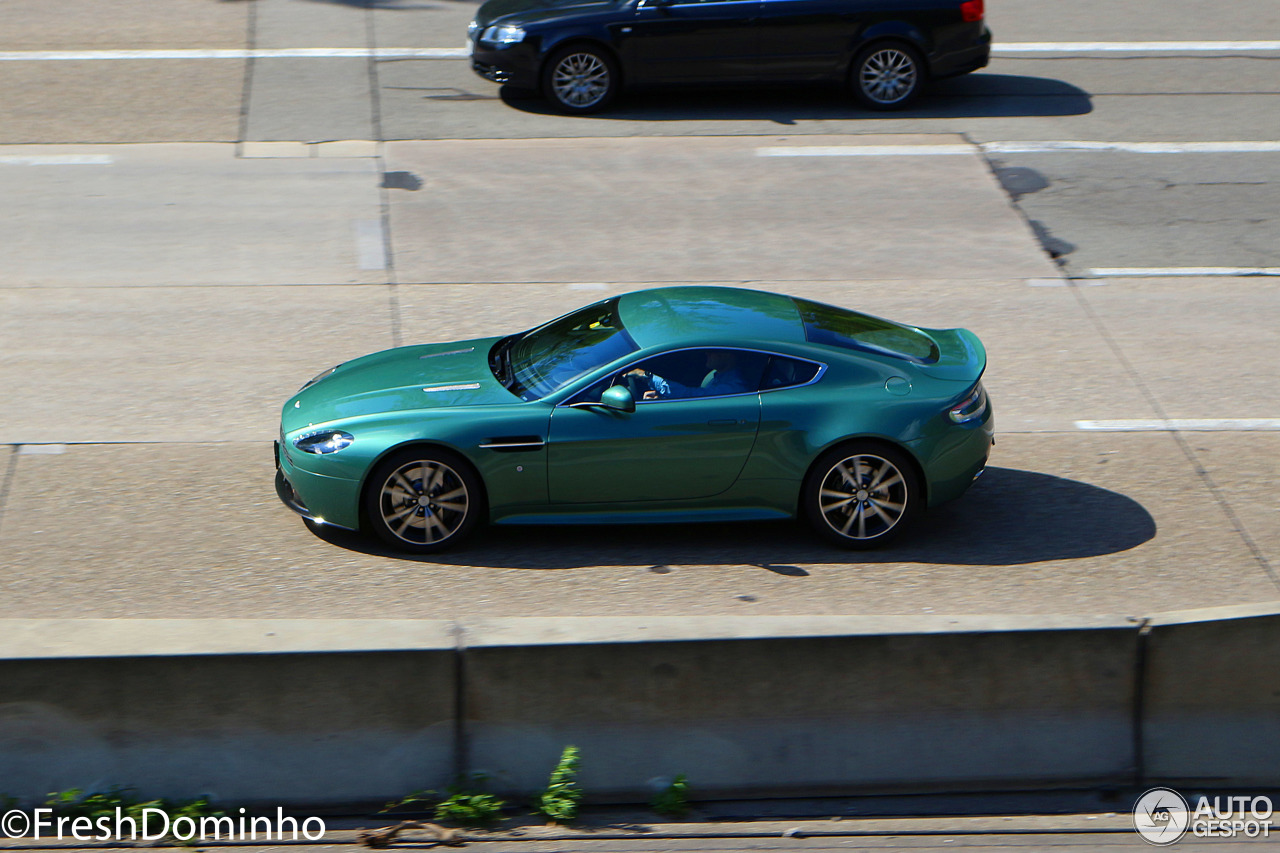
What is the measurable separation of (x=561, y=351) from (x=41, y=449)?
134 inches

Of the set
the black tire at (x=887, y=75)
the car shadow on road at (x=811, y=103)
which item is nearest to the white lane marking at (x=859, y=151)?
the car shadow on road at (x=811, y=103)

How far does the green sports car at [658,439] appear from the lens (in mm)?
7273

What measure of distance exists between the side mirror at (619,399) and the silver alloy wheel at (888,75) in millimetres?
9494

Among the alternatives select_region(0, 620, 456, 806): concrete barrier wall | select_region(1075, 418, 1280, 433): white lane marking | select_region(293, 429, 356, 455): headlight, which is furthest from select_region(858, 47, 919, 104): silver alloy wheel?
select_region(0, 620, 456, 806): concrete barrier wall

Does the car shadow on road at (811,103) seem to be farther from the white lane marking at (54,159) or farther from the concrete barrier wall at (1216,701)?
the concrete barrier wall at (1216,701)

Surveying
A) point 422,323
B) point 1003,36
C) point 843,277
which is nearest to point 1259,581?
point 843,277

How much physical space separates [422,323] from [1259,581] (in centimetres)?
618

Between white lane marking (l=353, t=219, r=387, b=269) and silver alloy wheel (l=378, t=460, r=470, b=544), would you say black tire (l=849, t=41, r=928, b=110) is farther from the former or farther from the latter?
silver alloy wheel (l=378, t=460, r=470, b=544)

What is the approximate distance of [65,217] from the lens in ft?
41.3

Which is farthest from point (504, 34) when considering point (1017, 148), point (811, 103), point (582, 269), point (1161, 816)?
point (1161, 816)

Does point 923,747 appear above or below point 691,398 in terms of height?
below

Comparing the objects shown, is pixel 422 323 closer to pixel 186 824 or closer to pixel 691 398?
pixel 691 398

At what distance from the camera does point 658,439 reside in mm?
7324

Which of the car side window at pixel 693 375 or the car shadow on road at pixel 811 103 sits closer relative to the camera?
the car side window at pixel 693 375
